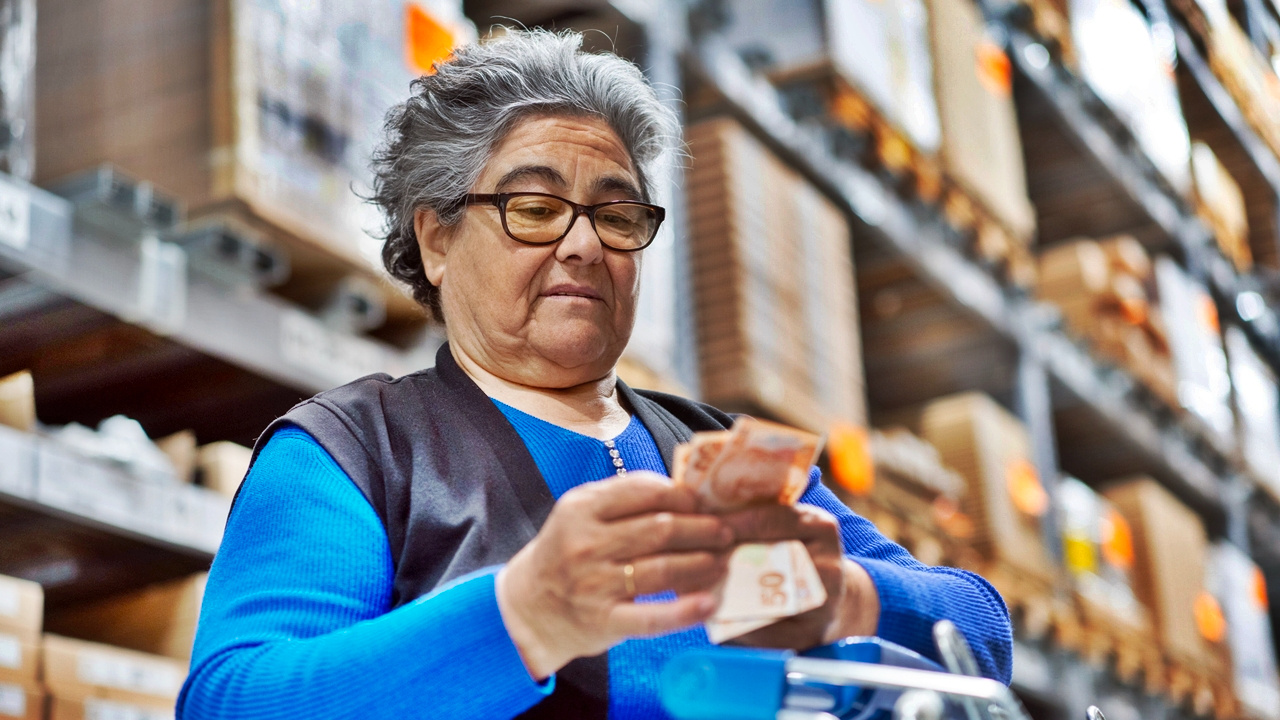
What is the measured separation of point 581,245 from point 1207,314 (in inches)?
249

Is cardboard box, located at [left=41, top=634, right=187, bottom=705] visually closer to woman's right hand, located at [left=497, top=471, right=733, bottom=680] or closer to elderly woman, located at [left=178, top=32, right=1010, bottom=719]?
elderly woman, located at [left=178, top=32, right=1010, bottom=719]

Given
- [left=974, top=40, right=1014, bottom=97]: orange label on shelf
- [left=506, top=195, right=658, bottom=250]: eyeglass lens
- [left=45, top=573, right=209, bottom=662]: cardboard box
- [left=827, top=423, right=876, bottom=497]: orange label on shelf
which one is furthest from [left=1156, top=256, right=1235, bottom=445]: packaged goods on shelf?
[left=506, top=195, right=658, bottom=250]: eyeglass lens

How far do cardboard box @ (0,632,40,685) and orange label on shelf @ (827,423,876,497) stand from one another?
2296 millimetres

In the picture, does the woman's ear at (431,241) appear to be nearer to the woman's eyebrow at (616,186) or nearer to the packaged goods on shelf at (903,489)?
the woman's eyebrow at (616,186)

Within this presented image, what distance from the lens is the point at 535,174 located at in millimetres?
1341

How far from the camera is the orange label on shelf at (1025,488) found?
486cm

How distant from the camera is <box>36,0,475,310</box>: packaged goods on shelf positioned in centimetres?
218

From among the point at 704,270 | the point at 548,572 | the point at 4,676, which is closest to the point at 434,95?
the point at 548,572

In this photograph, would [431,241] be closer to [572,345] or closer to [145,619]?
[572,345]

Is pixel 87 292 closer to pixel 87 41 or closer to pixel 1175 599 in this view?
pixel 87 41

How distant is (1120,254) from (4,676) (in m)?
5.03

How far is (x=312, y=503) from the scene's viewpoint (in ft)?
3.66

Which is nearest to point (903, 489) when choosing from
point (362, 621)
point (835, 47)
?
point (835, 47)

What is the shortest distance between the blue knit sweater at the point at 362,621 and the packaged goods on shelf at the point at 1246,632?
5492mm
